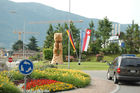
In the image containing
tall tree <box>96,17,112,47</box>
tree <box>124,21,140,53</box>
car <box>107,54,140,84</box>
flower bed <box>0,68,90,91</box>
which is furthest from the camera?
tall tree <box>96,17,112,47</box>

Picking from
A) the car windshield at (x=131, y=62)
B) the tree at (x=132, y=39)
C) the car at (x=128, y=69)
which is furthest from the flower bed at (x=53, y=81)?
the tree at (x=132, y=39)

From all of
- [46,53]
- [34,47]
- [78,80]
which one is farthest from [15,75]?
[34,47]

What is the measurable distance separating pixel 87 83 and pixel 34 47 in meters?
129

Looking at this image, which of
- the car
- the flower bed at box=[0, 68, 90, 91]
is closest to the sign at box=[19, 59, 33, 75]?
the flower bed at box=[0, 68, 90, 91]

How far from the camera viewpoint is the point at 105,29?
243 feet

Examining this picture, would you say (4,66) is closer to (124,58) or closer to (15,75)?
(15,75)

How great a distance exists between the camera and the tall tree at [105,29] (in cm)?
7375

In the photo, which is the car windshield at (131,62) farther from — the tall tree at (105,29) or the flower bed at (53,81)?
the tall tree at (105,29)

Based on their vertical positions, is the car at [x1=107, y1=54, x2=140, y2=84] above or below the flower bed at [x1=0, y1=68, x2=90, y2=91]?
above

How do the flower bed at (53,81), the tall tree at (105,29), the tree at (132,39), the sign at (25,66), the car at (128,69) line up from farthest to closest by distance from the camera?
the tall tree at (105,29) → the tree at (132,39) → the car at (128,69) → the flower bed at (53,81) → the sign at (25,66)

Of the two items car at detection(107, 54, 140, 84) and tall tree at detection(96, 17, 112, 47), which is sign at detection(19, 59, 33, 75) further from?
tall tree at detection(96, 17, 112, 47)

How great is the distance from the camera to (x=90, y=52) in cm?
7431

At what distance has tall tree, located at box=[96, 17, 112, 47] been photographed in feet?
242

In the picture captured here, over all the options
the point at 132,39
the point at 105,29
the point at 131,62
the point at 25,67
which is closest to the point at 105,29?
the point at 105,29
